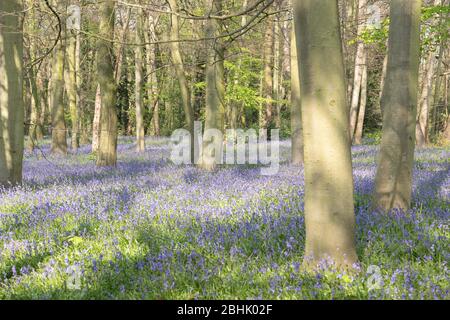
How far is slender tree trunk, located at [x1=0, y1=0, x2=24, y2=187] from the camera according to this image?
28.6 feet

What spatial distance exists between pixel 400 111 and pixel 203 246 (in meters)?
3.28

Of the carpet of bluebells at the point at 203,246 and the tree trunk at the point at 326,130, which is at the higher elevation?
the tree trunk at the point at 326,130

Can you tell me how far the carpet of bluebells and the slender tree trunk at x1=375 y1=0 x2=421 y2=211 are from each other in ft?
1.08

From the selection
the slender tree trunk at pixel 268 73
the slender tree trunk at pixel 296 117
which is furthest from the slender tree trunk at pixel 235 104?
the slender tree trunk at pixel 296 117

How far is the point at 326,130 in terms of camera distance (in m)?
3.73

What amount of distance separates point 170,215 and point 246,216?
109 centimetres

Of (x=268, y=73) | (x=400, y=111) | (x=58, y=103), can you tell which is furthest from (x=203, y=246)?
(x=268, y=73)

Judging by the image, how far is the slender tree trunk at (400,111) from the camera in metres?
5.72

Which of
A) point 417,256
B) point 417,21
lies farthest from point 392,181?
point 417,21

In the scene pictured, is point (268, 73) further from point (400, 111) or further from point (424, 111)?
point (400, 111)

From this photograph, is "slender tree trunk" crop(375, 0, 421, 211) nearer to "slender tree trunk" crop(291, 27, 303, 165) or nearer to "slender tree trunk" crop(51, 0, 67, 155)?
"slender tree trunk" crop(291, 27, 303, 165)

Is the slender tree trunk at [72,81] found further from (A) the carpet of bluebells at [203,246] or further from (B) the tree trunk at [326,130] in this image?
(B) the tree trunk at [326,130]

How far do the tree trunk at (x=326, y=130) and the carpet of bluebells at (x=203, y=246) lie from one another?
0.27m

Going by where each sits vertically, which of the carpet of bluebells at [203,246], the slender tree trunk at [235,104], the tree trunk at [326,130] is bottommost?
the carpet of bluebells at [203,246]
